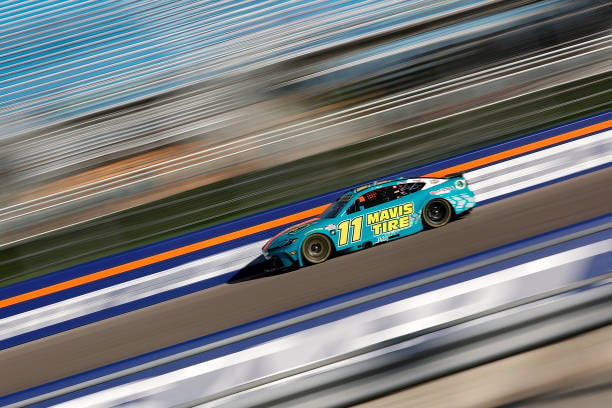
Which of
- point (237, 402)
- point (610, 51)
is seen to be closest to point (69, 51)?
point (610, 51)

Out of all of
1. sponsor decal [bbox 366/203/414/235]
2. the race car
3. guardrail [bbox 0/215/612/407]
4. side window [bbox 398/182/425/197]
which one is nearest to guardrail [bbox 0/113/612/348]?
the race car

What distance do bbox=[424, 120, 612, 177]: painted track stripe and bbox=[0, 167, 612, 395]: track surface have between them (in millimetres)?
1250

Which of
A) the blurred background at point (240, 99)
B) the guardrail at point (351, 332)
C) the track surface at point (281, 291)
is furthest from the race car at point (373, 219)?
the guardrail at point (351, 332)

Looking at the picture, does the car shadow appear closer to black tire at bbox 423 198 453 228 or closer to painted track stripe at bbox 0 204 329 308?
painted track stripe at bbox 0 204 329 308

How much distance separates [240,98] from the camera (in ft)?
42.2

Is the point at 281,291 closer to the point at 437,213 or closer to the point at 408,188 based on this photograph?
the point at 408,188

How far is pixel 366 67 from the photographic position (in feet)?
42.3

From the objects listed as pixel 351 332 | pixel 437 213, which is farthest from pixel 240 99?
pixel 351 332

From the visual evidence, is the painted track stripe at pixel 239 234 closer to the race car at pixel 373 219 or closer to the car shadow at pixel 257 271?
the car shadow at pixel 257 271

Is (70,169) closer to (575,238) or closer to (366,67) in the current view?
(366,67)

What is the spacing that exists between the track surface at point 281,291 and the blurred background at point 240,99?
2135 mm

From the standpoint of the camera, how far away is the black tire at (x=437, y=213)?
8.03m

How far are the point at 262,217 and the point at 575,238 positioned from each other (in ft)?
20.3

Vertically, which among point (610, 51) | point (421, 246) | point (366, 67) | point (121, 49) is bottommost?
point (421, 246)
